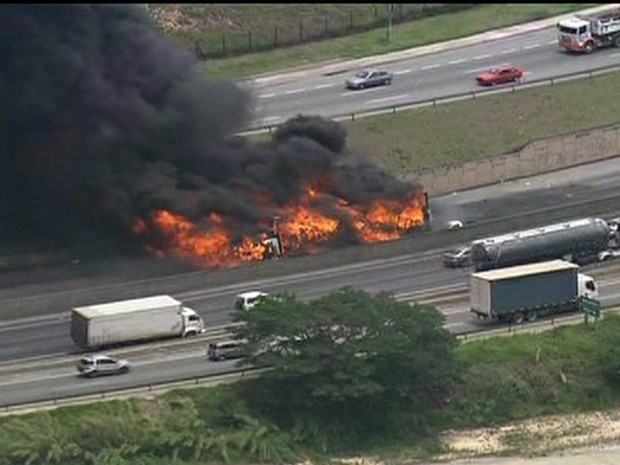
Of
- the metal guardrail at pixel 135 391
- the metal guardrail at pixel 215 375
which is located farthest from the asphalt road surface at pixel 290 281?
the metal guardrail at pixel 135 391

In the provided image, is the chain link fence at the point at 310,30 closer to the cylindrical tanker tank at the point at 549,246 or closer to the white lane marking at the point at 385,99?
the white lane marking at the point at 385,99

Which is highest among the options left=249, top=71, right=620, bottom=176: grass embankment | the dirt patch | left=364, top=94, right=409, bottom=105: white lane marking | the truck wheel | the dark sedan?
the dark sedan

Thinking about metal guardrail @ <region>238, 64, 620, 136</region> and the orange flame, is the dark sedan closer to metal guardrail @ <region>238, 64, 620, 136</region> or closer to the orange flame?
metal guardrail @ <region>238, 64, 620, 136</region>

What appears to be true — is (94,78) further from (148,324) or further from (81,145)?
(148,324)

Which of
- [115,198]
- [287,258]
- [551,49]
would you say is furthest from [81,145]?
[551,49]

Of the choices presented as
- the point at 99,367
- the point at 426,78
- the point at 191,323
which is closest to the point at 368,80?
the point at 426,78

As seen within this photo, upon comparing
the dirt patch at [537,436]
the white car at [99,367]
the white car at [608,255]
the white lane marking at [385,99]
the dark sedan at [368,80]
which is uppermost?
the white car at [99,367]

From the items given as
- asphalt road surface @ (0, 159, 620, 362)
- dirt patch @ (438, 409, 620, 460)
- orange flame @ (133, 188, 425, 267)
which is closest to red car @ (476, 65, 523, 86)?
asphalt road surface @ (0, 159, 620, 362)
